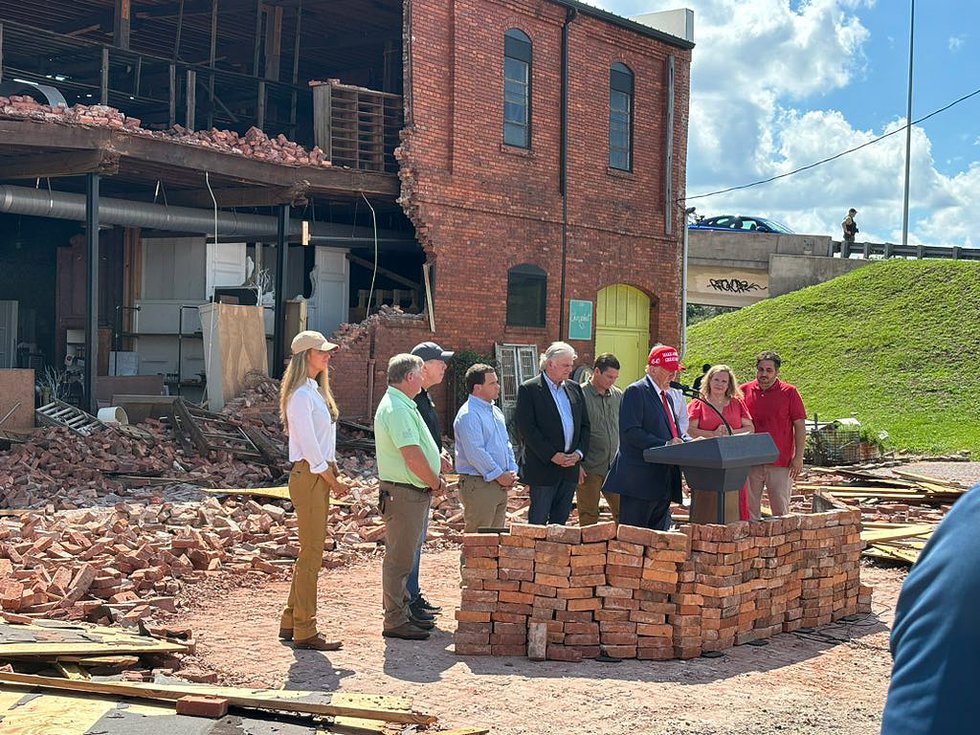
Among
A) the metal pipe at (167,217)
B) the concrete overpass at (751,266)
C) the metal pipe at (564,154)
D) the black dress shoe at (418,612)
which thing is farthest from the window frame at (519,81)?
the concrete overpass at (751,266)

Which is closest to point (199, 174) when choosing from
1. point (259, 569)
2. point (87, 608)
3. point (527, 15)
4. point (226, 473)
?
point (226, 473)

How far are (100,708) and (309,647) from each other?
6.69 feet

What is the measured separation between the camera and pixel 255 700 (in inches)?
232

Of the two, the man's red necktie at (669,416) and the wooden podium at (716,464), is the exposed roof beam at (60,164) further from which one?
the wooden podium at (716,464)

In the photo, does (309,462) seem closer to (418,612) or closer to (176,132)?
(418,612)

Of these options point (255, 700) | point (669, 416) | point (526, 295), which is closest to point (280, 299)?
point (526, 295)

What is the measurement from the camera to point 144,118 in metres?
22.7

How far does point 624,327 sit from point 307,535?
1841 cm

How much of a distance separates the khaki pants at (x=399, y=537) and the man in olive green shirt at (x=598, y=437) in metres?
2.66

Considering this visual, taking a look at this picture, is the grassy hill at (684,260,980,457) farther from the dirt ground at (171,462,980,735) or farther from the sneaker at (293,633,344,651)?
the sneaker at (293,633,344,651)

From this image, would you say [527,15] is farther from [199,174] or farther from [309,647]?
[309,647]

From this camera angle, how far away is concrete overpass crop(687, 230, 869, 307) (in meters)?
40.8

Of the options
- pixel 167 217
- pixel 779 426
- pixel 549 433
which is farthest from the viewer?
pixel 167 217

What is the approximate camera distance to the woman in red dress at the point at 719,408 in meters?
9.83
